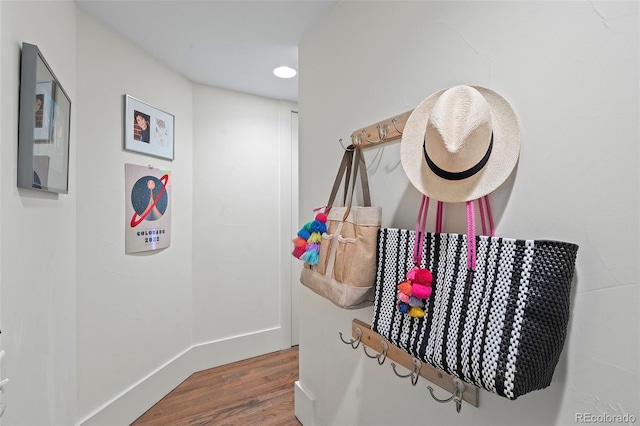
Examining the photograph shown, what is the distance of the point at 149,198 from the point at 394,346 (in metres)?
1.76

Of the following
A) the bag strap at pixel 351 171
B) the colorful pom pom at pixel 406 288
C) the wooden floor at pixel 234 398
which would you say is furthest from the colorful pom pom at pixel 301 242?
the wooden floor at pixel 234 398

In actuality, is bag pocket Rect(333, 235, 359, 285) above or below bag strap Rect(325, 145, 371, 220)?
below

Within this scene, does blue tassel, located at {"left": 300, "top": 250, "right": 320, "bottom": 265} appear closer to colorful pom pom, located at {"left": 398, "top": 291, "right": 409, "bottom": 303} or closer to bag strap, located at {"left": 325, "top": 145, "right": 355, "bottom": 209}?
bag strap, located at {"left": 325, "top": 145, "right": 355, "bottom": 209}

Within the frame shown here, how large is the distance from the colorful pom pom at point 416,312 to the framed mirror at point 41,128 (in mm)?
1254

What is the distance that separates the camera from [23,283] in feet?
3.41

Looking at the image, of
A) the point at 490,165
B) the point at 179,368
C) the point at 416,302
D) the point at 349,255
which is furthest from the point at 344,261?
the point at 179,368

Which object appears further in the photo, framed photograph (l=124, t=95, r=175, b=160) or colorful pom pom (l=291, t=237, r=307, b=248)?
framed photograph (l=124, t=95, r=175, b=160)

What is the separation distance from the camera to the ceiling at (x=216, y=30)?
1.53m

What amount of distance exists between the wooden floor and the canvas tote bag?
1.19 meters

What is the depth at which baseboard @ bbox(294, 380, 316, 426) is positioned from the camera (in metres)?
1.68

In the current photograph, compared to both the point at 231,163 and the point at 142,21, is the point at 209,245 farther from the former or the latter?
the point at 142,21

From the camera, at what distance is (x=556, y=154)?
72cm

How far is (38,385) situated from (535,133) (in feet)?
5.90

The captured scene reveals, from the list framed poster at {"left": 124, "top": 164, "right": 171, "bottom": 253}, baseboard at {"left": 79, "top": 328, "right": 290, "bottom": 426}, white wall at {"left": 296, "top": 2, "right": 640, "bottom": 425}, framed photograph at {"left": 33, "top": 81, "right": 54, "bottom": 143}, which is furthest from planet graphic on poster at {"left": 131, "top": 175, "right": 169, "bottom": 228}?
white wall at {"left": 296, "top": 2, "right": 640, "bottom": 425}
